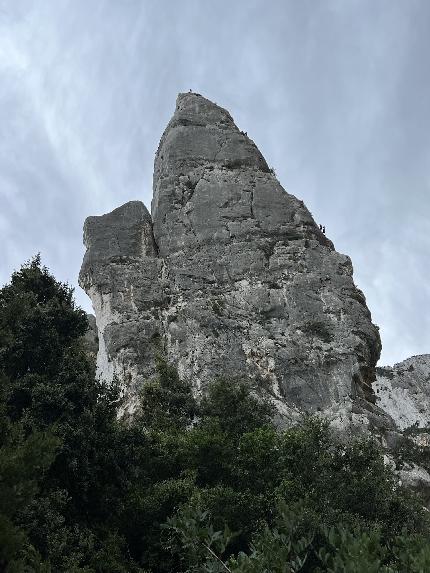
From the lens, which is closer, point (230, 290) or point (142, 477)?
point (142, 477)

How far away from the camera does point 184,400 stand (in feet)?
87.3

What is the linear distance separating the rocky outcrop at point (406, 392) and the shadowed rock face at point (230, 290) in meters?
12.4

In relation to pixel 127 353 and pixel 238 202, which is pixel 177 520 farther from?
pixel 238 202

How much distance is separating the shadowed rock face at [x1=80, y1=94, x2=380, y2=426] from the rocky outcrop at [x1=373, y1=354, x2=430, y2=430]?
40.7 ft

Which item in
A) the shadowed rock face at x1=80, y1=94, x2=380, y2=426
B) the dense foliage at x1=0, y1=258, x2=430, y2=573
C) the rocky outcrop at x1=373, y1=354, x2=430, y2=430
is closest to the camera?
the dense foliage at x1=0, y1=258, x2=430, y2=573

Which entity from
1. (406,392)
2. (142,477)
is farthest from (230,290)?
(406,392)

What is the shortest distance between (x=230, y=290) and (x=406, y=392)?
18692 mm

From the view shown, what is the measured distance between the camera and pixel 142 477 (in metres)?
20.5

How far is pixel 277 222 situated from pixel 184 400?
14180 mm

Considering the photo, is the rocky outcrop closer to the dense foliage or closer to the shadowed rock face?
the shadowed rock face

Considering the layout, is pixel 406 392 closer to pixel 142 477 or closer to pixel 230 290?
pixel 230 290

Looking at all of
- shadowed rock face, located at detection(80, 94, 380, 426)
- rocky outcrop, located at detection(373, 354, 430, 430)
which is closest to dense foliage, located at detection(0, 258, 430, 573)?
shadowed rock face, located at detection(80, 94, 380, 426)

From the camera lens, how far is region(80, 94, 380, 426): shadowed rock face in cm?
2898

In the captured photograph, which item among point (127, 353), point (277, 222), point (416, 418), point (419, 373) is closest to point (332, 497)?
point (127, 353)
